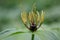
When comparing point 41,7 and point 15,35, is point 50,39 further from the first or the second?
point 41,7

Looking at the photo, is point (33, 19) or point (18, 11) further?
point (18, 11)

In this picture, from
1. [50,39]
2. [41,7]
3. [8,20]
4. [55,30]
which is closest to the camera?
[50,39]

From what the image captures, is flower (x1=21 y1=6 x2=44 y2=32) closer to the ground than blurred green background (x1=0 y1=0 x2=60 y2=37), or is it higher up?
higher up

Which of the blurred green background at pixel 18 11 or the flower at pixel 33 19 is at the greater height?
the flower at pixel 33 19

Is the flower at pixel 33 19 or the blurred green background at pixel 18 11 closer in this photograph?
the flower at pixel 33 19

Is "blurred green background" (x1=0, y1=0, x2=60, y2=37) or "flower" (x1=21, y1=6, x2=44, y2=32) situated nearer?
"flower" (x1=21, y1=6, x2=44, y2=32)

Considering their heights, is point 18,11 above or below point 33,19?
below

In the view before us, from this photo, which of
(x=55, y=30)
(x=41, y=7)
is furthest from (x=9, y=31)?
(x=41, y=7)

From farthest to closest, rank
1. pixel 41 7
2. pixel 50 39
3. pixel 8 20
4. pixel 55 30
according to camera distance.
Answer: pixel 41 7 → pixel 8 20 → pixel 55 30 → pixel 50 39
